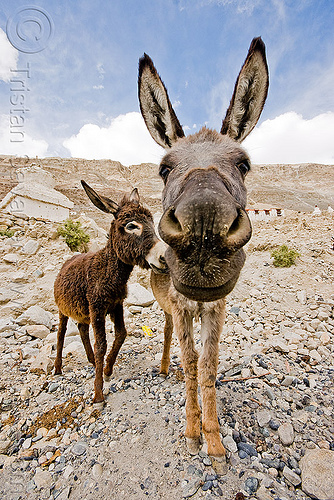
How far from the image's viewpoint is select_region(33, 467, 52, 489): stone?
2068 millimetres

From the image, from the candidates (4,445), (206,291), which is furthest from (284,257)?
(4,445)

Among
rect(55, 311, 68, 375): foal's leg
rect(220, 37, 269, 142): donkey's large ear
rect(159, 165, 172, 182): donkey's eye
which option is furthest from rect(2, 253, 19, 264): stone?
rect(220, 37, 269, 142): donkey's large ear

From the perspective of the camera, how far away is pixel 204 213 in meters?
1.23

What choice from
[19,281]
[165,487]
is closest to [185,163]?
[165,487]

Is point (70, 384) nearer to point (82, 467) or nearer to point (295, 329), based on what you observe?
point (82, 467)

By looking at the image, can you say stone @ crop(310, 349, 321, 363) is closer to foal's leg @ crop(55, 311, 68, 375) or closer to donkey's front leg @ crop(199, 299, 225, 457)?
donkey's front leg @ crop(199, 299, 225, 457)

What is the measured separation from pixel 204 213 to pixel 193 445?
244cm

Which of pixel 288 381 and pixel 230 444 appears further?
pixel 288 381

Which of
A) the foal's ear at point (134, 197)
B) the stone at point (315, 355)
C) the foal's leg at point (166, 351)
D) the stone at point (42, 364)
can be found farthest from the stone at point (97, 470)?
the stone at point (315, 355)

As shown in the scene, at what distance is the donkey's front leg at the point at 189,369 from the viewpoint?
2.35 meters

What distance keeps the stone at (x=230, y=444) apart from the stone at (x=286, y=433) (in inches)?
19.1

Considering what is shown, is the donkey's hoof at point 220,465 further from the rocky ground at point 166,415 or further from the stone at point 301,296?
the stone at point 301,296

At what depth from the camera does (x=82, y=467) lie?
7.20ft

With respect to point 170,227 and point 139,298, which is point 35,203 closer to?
point 139,298
